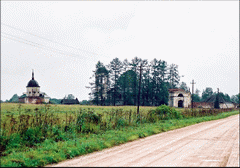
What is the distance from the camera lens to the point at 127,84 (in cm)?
8544

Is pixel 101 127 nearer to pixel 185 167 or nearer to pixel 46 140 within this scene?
pixel 46 140

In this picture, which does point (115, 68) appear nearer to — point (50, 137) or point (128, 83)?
point (128, 83)

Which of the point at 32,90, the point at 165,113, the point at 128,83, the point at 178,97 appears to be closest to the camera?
the point at 165,113

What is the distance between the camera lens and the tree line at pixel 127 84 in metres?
83.2

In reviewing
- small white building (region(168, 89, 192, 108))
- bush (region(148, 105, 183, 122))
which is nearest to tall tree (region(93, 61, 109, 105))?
small white building (region(168, 89, 192, 108))

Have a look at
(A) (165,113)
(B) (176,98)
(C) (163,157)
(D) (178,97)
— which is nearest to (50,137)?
(C) (163,157)

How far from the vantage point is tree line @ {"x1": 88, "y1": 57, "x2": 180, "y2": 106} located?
273 feet

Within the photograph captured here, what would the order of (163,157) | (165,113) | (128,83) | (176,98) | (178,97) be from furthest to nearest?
(128,83) → (178,97) → (176,98) → (165,113) → (163,157)

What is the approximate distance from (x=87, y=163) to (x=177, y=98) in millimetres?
75506

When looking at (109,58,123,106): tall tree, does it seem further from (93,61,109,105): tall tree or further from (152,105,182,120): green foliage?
(152,105,182,120): green foliage

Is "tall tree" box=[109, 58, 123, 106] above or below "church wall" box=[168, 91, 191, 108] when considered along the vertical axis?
above

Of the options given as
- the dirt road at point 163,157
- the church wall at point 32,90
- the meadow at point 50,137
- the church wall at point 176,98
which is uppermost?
the church wall at point 32,90

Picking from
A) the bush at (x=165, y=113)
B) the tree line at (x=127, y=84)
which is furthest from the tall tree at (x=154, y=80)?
the bush at (x=165, y=113)

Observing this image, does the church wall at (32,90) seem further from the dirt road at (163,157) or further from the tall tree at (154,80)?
the dirt road at (163,157)
